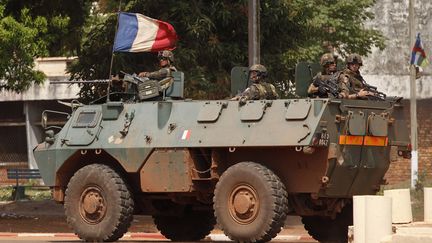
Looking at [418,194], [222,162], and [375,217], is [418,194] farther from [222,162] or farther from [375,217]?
[375,217]

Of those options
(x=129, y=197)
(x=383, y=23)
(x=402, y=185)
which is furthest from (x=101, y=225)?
(x=383, y=23)

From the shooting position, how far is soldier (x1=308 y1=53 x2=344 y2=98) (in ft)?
57.4

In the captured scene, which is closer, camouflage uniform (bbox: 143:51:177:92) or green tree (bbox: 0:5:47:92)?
camouflage uniform (bbox: 143:51:177:92)

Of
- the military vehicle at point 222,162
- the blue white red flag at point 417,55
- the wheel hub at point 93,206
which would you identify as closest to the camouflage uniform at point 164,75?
the military vehicle at point 222,162

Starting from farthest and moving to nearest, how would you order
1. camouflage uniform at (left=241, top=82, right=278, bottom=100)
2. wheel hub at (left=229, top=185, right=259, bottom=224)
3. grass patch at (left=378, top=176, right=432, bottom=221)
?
grass patch at (left=378, top=176, right=432, bottom=221)
camouflage uniform at (left=241, top=82, right=278, bottom=100)
wheel hub at (left=229, top=185, right=259, bottom=224)

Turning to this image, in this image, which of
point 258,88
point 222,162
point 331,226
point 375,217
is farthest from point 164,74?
point 375,217

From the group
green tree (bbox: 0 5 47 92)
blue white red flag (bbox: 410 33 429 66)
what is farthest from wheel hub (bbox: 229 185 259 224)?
blue white red flag (bbox: 410 33 429 66)

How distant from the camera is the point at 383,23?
45.1 metres

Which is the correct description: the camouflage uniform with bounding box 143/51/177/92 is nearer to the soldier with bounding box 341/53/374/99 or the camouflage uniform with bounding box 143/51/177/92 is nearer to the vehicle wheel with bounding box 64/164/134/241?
the vehicle wheel with bounding box 64/164/134/241

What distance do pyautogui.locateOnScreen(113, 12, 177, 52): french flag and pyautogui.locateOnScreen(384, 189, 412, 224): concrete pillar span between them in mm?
5569

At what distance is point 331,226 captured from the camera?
18.8 m

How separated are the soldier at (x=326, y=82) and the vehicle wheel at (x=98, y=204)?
295 cm

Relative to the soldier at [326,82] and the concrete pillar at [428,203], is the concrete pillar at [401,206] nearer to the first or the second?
the concrete pillar at [428,203]

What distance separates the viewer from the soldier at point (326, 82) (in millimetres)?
17484
